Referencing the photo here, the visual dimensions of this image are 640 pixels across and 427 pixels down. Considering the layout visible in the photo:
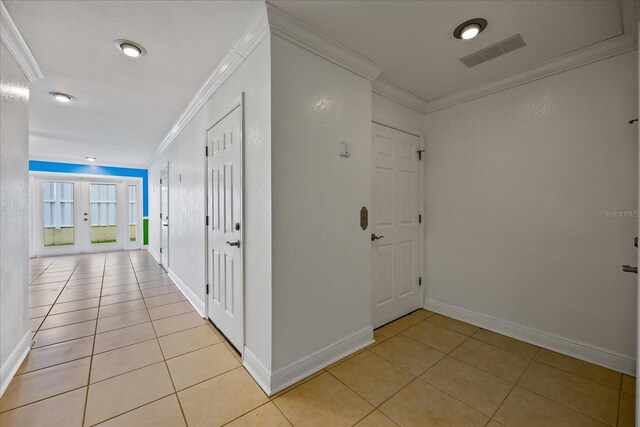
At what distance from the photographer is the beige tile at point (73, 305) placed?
10.3ft

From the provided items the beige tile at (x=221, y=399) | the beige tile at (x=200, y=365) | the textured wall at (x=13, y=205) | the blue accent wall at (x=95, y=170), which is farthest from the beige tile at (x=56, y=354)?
the blue accent wall at (x=95, y=170)

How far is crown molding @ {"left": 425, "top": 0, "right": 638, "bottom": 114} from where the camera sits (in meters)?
1.84

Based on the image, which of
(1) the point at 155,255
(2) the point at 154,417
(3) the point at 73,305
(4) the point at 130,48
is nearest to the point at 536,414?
(2) the point at 154,417

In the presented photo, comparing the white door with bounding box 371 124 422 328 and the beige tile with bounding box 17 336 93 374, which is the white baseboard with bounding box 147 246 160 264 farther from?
the white door with bounding box 371 124 422 328

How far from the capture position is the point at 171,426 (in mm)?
1515

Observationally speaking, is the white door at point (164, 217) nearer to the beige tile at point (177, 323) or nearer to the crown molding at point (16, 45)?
the beige tile at point (177, 323)

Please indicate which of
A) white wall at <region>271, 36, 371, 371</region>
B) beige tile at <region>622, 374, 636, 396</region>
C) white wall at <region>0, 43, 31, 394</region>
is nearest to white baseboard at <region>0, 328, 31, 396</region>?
white wall at <region>0, 43, 31, 394</region>

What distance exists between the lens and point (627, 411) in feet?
5.37

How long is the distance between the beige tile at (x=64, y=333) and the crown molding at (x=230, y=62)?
8.76 feet

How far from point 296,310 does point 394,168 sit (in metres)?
1.88

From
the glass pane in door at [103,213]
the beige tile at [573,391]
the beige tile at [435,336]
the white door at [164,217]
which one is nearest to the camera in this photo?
the beige tile at [573,391]

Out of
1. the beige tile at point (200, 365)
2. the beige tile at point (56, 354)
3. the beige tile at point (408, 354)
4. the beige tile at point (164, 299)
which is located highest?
the beige tile at point (164, 299)

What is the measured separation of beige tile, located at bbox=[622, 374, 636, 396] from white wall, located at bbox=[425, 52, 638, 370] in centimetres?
10

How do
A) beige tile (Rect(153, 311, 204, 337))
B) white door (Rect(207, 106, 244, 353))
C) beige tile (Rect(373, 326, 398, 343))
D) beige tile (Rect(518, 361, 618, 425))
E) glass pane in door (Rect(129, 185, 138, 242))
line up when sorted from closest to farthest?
beige tile (Rect(518, 361, 618, 425)) < white door (Rect(207, 106, 244, 353)) < beige tile (Rect(373, 326, 398, 343)) < beige tile (Rect(153, 311, 204, 337)) < glass pane in door (Rect(129, 185, 138, 242))
